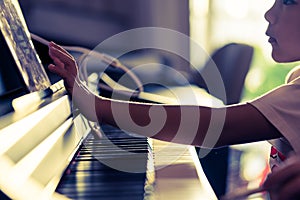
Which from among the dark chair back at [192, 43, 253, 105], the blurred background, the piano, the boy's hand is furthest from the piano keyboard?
the blurred background

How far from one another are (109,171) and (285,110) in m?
0.33

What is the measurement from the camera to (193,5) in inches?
129

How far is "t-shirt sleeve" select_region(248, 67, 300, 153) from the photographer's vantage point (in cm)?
64

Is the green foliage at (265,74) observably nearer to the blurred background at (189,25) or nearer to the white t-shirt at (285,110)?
the blurred background at (189,25)

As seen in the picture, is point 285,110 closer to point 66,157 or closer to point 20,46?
point 66,157

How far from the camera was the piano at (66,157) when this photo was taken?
60 centimetres

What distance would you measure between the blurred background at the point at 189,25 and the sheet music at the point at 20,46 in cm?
151

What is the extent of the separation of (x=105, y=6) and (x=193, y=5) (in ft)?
2.68

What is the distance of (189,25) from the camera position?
10.7 ft

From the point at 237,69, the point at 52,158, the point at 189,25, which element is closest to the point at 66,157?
the point at 52,158

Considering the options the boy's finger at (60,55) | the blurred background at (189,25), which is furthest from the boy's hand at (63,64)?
the blurred background at (189,25)

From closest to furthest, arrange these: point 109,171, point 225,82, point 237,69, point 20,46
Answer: point 109,171 < point 20,46 < point 237,69 < point 225,82

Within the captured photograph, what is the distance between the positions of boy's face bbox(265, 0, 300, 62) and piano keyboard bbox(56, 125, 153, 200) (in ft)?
1.06

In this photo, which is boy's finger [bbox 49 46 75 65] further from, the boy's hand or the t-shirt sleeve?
the t-shirt sleeve
